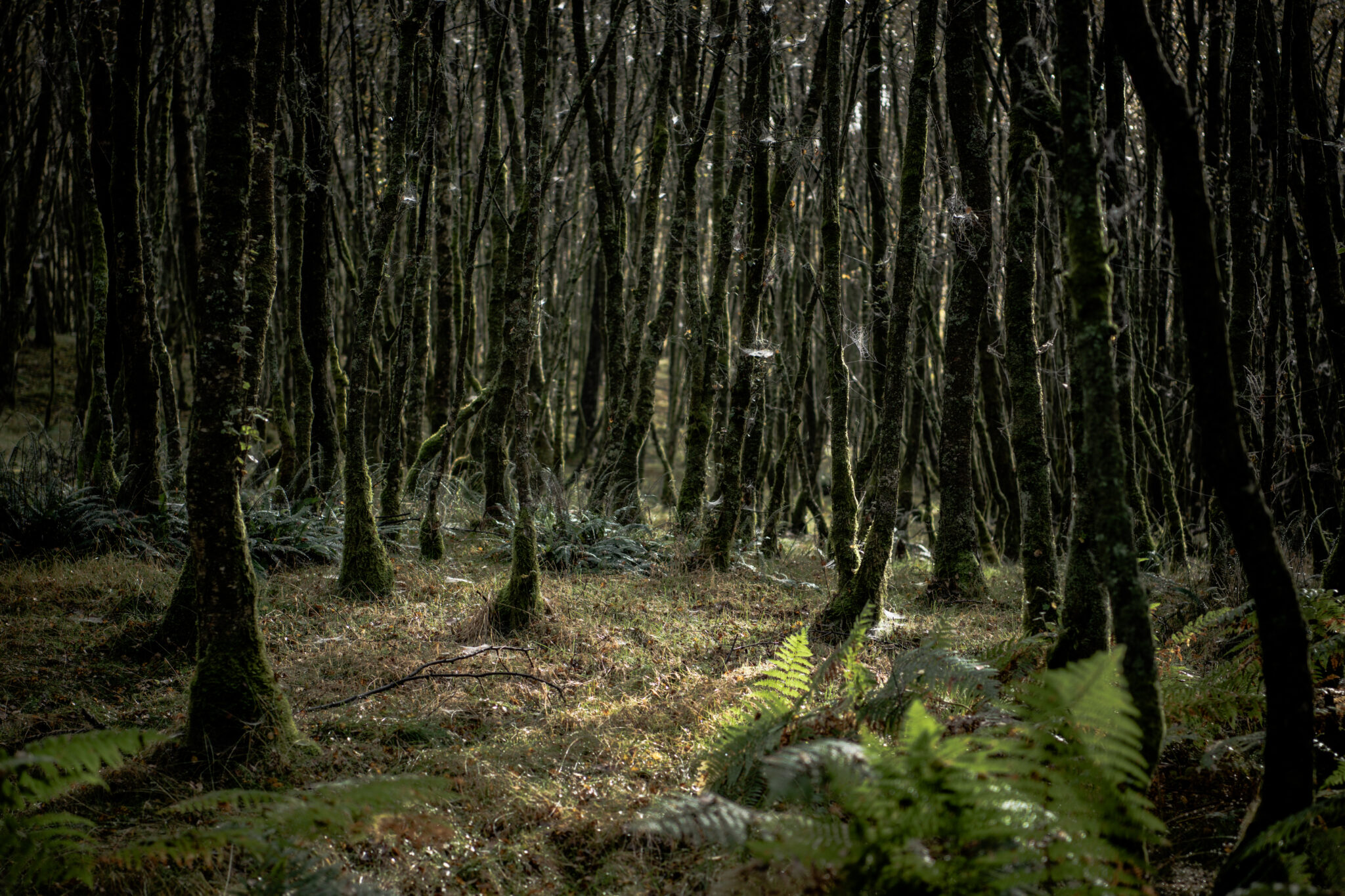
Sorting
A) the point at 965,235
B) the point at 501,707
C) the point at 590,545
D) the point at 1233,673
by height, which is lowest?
the point at 501,707

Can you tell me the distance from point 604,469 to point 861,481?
2825 millimetres

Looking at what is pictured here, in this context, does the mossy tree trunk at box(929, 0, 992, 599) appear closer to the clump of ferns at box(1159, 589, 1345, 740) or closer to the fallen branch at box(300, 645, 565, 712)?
the clump of ferns at box(1159, 589, 1345, 740)

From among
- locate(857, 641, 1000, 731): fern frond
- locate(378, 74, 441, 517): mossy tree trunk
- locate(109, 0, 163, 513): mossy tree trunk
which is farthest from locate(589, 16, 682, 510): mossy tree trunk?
locate(857, 641, 1000, 731): fern frond

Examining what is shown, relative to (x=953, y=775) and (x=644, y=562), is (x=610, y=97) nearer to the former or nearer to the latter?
(x=644, y=562)

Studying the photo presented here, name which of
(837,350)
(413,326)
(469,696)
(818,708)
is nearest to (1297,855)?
(818,708)

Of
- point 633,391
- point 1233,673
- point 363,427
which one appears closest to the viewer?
point 1233,673

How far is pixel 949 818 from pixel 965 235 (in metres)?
3.72

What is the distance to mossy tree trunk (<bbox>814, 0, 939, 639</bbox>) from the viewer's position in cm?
437

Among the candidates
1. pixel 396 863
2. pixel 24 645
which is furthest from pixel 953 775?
pixel 24 645

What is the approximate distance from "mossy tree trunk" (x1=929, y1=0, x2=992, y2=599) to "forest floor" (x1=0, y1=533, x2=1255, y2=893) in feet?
4.23

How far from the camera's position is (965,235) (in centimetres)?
452

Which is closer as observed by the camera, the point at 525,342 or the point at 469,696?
the point at 469,696

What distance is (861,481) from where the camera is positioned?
8188 millimetres

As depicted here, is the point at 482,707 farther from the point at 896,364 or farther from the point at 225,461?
the point at 896,364
